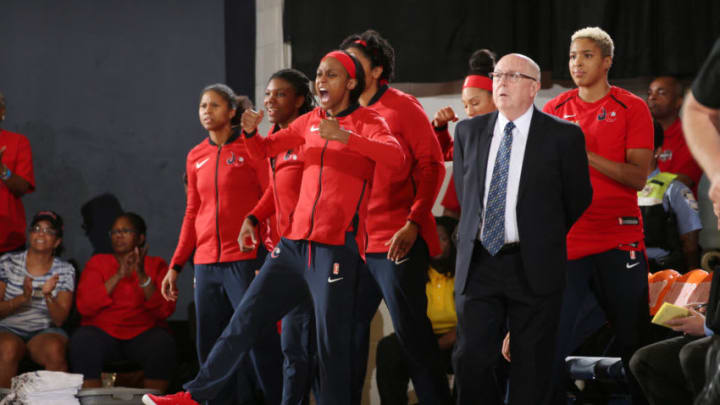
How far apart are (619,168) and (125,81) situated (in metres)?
4.60

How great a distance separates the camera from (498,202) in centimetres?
331

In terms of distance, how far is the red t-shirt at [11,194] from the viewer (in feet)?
20.1

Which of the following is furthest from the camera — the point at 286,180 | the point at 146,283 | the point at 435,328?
the point at 146,283

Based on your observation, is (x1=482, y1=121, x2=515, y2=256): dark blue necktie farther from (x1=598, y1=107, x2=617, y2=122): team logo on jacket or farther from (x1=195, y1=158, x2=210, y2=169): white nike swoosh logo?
(x1=195, y1=158, x2=210, y2=169): white nike swoosh logo

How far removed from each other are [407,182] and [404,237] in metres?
0.40

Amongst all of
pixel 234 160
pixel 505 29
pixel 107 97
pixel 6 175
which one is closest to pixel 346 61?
pixel 234 160

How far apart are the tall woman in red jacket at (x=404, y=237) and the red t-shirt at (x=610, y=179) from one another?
26.2 inches

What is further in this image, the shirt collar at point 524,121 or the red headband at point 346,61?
the red headband at point 346,61

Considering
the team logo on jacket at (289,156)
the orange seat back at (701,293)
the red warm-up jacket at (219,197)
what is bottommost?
the orange seat back at (701,293)

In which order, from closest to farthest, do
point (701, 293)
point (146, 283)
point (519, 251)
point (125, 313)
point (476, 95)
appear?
point (519, 251), point (701, 293), point (476, 95), point (125, 313), point (146, 283)

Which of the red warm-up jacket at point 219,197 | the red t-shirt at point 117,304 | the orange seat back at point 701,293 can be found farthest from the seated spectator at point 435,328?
the red t-shirt at point 117,304

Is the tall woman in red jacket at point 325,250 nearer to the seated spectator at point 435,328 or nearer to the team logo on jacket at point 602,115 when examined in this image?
the team logo on jacket at point 602,115

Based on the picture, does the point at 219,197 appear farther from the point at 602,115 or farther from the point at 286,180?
the point at 602,115

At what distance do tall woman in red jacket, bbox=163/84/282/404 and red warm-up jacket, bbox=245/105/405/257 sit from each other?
940 millimetres
